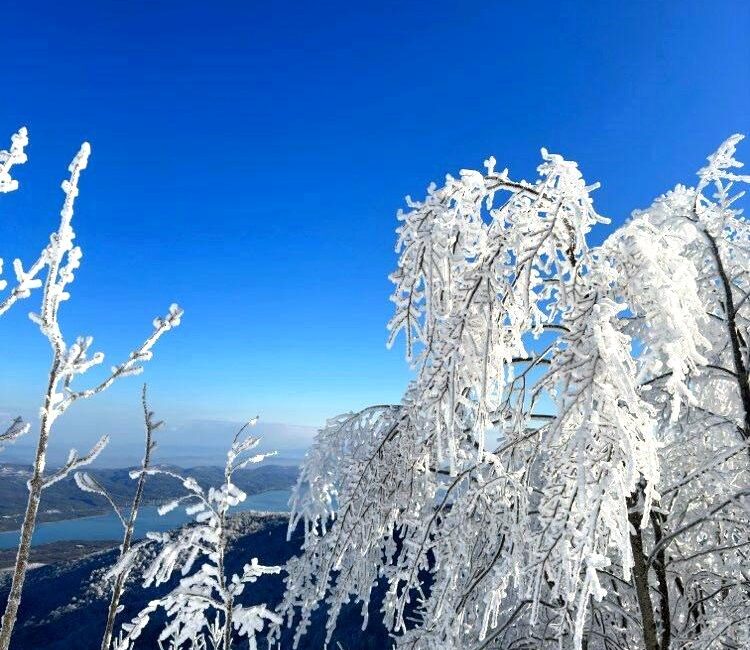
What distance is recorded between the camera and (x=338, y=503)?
3271 millimetres

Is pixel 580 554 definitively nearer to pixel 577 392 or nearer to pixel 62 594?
pixel 577 392

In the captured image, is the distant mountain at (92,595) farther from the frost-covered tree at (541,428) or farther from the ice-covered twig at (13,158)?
the ice-covered twig at (13,158)

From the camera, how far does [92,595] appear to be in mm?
48281

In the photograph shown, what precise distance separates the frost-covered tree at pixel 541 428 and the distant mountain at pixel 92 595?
106 feet

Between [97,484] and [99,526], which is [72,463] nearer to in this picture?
[97,484]

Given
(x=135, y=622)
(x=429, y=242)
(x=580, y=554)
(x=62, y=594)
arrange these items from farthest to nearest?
(x=62, y=594)
(x=135, y=622)
(x=429, y=242)
(x=580, y=554)

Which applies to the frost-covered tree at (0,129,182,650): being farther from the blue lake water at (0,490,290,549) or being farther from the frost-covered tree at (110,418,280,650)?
the blue lake water at (0,490,290,549)

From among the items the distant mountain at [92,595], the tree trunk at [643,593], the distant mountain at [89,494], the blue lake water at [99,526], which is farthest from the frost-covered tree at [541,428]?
the distant mountain at [89,494]

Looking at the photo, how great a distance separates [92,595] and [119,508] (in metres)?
57.5

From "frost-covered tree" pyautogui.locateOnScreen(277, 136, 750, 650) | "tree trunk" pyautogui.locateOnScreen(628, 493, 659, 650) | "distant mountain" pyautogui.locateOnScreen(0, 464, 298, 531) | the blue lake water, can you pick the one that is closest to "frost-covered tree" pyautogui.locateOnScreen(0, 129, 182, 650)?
"frost-covered tree" pyautogui.locateOnScreen(277, 136, 750, 650)

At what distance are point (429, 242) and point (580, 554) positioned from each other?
136cm

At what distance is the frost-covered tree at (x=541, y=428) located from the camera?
5.72 ft

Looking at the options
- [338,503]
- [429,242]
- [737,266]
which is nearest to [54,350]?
[429,242]

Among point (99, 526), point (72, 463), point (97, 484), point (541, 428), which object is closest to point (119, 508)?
point (97, 484)
